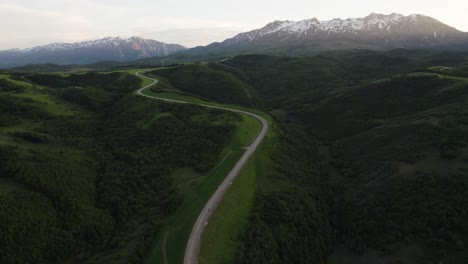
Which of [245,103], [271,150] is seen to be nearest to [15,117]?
[271,150]

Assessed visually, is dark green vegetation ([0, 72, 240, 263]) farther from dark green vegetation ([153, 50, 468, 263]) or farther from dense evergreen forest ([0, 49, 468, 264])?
dark green vegetation ([153, 50, 468, 263])

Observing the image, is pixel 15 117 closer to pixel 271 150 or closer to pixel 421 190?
pixel 271 150

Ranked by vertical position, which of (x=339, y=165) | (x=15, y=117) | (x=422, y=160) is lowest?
(x=339, y=165)

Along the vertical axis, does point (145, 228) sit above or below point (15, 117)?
below

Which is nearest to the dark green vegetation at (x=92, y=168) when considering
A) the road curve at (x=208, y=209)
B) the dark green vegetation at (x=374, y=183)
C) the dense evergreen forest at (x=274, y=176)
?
the dense evergreen forest at (x=274, y=176)

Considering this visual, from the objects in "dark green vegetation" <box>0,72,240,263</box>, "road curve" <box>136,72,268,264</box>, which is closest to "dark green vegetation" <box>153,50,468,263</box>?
"road curve" <box>136,72,268,264</box>

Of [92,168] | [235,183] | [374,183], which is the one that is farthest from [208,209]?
[374,183]
